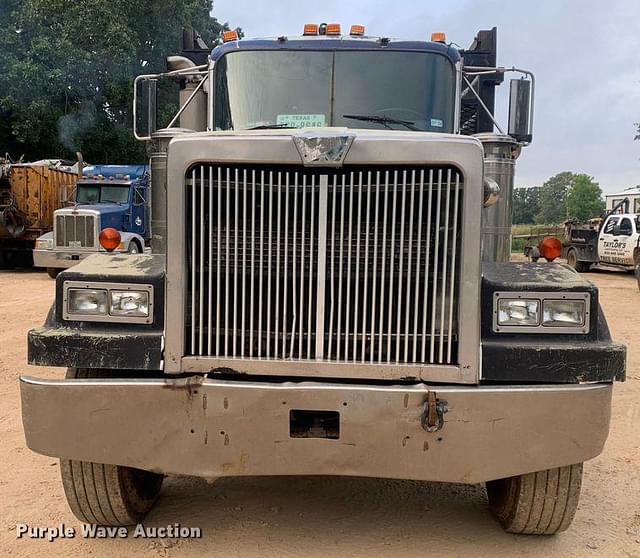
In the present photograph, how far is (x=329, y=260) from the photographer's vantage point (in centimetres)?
320

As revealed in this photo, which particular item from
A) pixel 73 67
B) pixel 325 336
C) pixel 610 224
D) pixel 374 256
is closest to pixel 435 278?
pixel 374 256

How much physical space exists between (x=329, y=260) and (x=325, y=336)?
35 cm

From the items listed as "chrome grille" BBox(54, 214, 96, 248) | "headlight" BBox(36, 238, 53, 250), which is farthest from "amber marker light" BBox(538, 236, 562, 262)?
"headlight" BBox(36, 238, 53, 250)

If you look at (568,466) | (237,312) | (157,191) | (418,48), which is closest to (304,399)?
(237,312)

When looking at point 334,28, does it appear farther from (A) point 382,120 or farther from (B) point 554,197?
(B) point 554,197

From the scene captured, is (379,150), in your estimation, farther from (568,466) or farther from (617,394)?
(617,394)

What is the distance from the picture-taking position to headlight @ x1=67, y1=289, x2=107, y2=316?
3.33m

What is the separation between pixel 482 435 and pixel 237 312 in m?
1.23

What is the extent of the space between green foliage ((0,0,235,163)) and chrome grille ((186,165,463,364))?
82.8ft

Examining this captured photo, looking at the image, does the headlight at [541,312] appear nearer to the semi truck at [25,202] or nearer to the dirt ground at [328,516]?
the dirt ground at [328,516]

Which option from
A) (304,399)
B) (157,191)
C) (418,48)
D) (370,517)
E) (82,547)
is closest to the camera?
(304,399)

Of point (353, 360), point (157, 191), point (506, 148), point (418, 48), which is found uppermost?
point (418, 48)

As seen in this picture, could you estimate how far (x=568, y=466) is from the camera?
11.2 feet

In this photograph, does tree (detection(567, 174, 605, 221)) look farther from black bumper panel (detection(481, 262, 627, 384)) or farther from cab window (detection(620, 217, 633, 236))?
black bumper panel (detection(481, 262, 627, 384))
